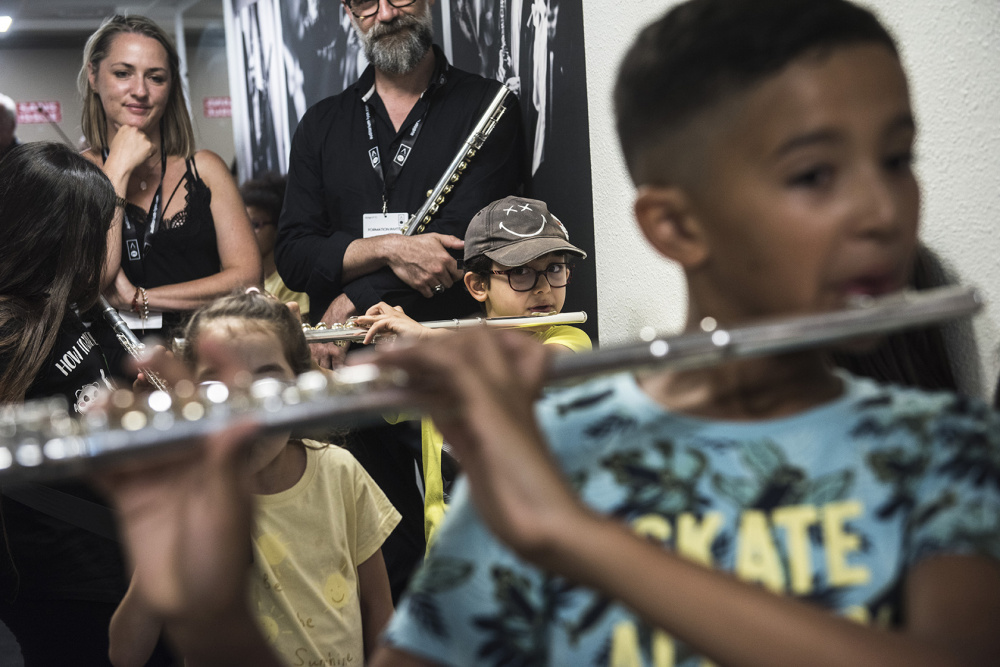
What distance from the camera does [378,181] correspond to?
3.29 metres

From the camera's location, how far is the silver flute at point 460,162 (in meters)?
3.15

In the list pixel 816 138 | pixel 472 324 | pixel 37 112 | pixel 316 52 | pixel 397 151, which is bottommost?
pixel 472 324

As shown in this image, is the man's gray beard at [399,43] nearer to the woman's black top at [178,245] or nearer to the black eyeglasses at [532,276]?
the woman's black top at [178,245]

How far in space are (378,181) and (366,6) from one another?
66cm

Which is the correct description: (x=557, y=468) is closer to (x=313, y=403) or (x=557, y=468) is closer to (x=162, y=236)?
(x=313, y=403)

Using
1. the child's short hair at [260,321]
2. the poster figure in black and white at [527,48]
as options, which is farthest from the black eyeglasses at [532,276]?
the child's short hair at [260,321]

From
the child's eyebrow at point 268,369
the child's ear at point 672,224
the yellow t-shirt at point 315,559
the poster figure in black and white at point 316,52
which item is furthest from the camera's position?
the poster figure in black and white at point 316,52

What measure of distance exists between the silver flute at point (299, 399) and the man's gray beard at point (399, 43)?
103 inches

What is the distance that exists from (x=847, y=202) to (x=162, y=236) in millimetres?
2959

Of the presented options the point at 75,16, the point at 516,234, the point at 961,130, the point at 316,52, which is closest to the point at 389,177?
the point at 516,234

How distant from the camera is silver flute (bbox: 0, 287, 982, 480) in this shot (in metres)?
0.80

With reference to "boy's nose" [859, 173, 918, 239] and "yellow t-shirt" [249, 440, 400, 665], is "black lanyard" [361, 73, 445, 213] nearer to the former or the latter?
"yellow t-shirt" [249, 440, 400, 665]

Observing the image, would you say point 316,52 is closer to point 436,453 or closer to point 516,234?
point 516,234

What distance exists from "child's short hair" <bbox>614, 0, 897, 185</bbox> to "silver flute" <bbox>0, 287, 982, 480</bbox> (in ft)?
0.61
